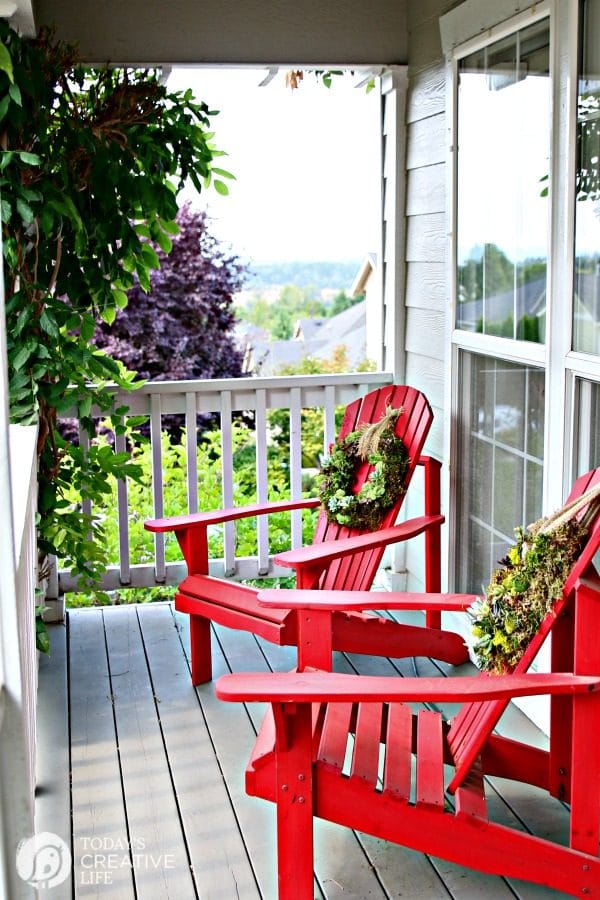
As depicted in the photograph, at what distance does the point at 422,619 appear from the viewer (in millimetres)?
4418

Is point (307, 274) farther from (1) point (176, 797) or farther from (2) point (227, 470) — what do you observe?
(1) point (176, 797)

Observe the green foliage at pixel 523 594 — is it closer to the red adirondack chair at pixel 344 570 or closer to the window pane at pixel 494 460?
the window pane at pixel 494 460

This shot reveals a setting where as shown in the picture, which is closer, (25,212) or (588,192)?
(588,192)

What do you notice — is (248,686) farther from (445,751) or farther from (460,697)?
(445,751)

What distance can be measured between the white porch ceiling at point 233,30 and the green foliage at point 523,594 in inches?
105

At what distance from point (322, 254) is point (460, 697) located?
13.1 m

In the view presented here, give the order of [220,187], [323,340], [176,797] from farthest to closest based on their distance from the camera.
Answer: [323,340], [220,187], [176,797]

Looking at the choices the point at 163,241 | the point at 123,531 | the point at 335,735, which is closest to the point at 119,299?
the point at 163,241

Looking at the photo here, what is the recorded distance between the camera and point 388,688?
2221mm

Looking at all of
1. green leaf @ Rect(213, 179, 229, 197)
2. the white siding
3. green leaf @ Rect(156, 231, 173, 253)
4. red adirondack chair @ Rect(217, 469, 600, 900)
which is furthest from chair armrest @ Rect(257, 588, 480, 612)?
green leaf @ Rect(213, 179, 229, 197)

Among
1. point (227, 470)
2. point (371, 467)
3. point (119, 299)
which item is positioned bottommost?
point (227, 470)

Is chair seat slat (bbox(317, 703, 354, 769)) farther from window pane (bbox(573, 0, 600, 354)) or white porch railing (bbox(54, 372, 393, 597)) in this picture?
white porch railing (bbox(54, 372, 393, 597))

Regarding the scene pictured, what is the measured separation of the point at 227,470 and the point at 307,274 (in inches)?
411

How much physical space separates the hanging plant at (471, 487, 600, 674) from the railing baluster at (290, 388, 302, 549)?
6.95 ft
